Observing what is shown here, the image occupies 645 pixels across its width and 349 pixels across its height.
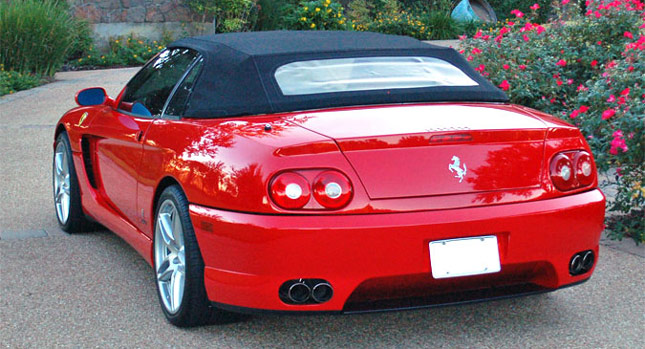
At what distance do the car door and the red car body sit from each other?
76 cm

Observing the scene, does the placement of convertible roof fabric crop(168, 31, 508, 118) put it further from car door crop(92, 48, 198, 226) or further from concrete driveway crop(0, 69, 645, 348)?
concrete driveway crop(0, 69, 645, 348)

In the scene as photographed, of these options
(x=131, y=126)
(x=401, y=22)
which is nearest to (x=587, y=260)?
(x=131, y=126)

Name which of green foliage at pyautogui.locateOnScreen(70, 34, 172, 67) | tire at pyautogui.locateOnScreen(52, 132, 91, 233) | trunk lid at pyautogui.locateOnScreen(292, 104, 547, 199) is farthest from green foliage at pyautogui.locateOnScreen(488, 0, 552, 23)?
trunk lid at pyautogui.locateOnScreen(292, 104, 547, 199)

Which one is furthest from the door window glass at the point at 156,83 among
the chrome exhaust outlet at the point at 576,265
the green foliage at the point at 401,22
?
the green foliage at the point at 401,22

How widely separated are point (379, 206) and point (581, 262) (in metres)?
0.96

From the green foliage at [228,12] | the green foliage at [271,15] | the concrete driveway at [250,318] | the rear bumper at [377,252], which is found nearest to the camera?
the rear bumper at [377,252]

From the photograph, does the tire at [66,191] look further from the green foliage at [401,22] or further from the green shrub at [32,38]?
the green foliage at [401,22]

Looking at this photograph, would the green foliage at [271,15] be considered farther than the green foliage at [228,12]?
Yes

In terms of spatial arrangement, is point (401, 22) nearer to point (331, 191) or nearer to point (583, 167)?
point (583, 167)

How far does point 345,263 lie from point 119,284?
1.79m

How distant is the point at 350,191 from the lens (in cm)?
352

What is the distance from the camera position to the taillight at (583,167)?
3908 millimetres

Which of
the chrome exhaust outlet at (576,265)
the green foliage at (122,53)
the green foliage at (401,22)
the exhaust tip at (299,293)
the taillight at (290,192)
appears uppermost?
the taillight at (290,192)

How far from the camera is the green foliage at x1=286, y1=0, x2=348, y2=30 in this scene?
62.7 ft
